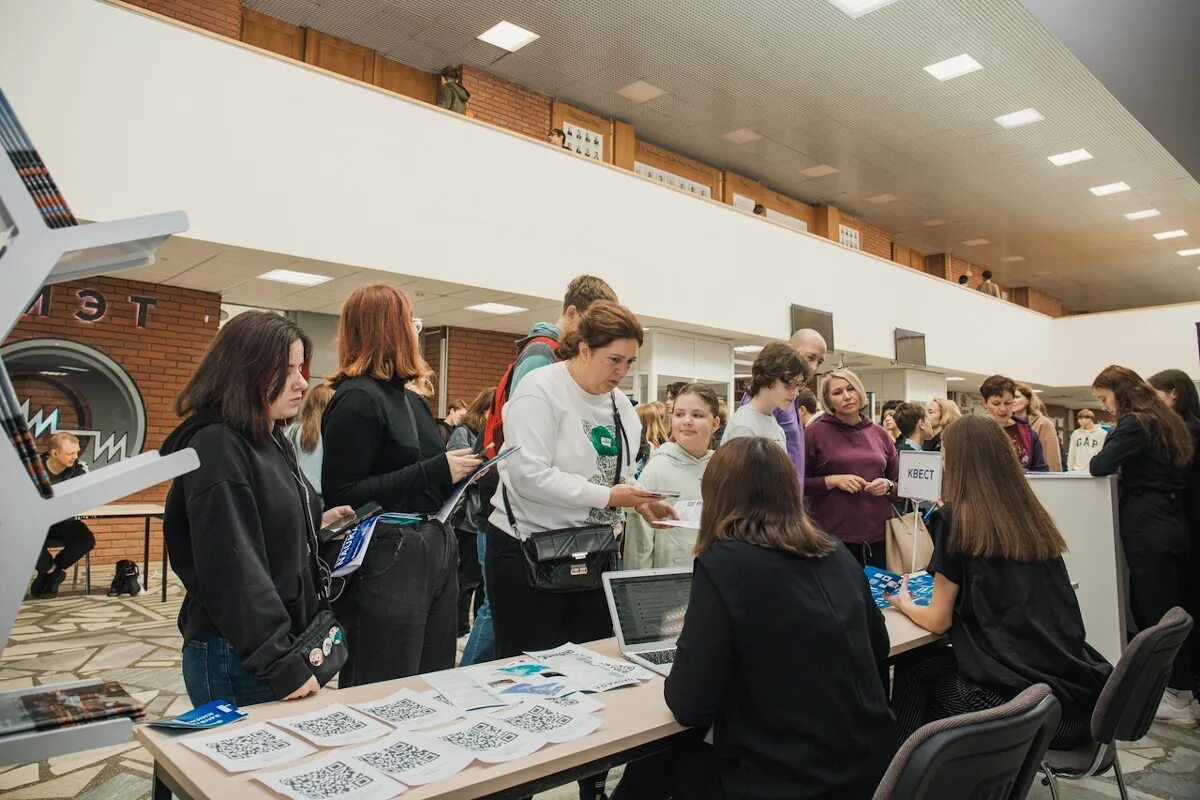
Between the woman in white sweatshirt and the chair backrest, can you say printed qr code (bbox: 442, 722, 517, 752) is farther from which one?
the chair backrest

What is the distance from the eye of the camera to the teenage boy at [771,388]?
3170mm

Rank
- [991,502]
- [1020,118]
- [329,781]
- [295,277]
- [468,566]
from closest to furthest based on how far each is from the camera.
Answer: [329,781]
[991,502]
[468,566]
[295,277]
[1020,118]

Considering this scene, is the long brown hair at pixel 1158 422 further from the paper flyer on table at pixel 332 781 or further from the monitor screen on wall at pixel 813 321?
the monitor screen on wall at pixel 813 321

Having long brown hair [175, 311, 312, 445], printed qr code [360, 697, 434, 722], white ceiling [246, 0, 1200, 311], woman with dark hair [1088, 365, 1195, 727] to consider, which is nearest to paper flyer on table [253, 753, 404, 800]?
printed qr code [360, 697, 434, 722]

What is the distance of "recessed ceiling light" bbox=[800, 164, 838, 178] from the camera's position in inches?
480

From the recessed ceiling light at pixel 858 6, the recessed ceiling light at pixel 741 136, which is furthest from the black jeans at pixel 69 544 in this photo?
the recessed ceiling light at pixel 741 136

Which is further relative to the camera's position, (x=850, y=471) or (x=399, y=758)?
(x=850, y=471)

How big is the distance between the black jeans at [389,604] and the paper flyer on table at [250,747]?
1.70 feet

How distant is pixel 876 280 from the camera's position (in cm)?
1189

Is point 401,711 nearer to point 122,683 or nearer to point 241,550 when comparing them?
point 241,550

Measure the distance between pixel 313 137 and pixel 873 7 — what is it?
5.69 metres

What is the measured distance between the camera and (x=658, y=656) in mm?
1997

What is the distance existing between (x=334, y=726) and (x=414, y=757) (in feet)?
0.70

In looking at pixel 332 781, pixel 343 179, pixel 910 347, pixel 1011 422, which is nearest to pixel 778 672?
pixel 332 781
